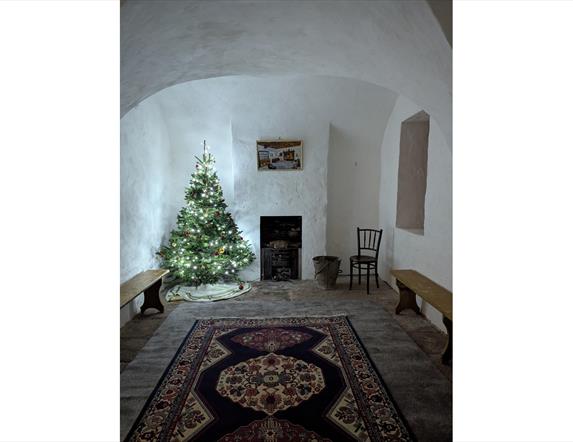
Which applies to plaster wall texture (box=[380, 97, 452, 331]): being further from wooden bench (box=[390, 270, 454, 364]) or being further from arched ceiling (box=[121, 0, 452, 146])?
arched ceiling (box=[121, 0, 452, 146])

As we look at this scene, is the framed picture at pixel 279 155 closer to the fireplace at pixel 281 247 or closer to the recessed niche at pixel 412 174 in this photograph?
the fireplace at pixel 281 247

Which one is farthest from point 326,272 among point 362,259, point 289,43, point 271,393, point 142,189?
point 289,43

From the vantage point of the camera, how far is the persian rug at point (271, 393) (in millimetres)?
2199

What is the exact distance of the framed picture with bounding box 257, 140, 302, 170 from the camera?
20.1ft

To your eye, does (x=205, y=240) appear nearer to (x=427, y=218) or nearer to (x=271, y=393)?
(x=427, y=218)

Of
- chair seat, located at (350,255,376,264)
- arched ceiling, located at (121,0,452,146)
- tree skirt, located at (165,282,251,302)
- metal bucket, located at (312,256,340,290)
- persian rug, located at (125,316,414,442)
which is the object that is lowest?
persian rug, located at (125,316,414,442)

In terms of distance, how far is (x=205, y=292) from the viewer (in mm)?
→ 5457

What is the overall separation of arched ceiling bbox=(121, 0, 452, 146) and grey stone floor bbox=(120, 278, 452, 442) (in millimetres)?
1657

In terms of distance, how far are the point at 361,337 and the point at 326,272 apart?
1996 mm

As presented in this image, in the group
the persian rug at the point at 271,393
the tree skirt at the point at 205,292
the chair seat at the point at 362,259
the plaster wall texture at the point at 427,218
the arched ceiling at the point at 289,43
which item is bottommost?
the persian rug at the point at 271,393

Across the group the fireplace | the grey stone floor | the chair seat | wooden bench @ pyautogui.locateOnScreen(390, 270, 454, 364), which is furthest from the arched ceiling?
the fireplace

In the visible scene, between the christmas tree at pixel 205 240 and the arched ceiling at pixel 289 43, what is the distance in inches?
122

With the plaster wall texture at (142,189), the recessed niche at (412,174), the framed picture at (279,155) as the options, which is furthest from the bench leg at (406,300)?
the plaster wall texture at (142,189)
